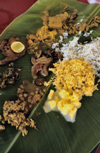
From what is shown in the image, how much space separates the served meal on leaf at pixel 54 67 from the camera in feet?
5.16

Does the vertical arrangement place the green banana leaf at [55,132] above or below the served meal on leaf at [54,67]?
below

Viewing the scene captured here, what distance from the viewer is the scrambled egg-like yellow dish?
1558 mm

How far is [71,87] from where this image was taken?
5.19 ft

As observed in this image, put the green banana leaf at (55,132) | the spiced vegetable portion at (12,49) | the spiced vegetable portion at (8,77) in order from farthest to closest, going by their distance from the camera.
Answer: the spiced vegetable portion at (12,49), the spiced vegetable portion at (8,77), the green banana leaf at (55,132)


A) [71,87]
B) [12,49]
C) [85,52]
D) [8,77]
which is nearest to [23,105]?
[8,77]

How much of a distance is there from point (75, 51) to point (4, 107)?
108 cm

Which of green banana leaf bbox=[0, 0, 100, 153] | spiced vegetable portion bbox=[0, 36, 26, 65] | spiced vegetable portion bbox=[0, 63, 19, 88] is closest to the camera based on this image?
green banana leaf bbox=[0, 0, 100, 153]

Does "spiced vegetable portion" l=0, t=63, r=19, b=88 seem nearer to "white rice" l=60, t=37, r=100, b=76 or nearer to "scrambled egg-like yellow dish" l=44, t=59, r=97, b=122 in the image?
"scrambled egg-like yellow dish" l=44, t=59, r=97, b=122

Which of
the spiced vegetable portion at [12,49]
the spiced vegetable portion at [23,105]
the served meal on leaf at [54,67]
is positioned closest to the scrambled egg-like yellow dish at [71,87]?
the served meal on leaf at [54,67]

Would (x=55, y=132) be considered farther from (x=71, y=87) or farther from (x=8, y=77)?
(x=8, y=77)

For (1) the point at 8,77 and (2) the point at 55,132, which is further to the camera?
(1) the point at 8,77

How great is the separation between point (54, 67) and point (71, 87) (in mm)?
409

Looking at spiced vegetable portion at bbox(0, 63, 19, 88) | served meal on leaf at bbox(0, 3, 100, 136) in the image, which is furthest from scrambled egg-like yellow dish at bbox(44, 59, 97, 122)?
spiced vegetable portion at bbox(0, 63, 19, 88)

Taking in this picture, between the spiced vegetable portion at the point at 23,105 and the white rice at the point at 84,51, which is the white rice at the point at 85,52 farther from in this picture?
the spiced vegetable portion at the point at 23,105
